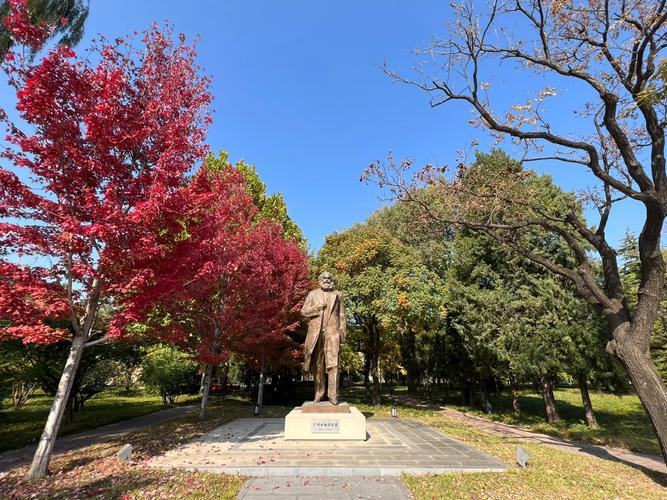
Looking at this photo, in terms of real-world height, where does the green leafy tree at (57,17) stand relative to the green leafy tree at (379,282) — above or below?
above

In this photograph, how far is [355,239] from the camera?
18.2m

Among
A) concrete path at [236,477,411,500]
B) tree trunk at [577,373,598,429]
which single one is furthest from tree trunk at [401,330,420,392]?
concrete path at [236,477,411,500]

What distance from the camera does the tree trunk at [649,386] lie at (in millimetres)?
6762

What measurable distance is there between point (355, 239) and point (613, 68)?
39.6ft

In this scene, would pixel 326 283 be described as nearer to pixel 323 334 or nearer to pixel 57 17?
pixel 323 334

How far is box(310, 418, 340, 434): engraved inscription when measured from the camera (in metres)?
8.29

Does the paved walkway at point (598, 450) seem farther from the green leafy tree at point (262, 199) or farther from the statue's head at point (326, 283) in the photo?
the green leafy tree at point (262, 199)

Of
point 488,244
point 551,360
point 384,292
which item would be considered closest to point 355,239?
point 384,292

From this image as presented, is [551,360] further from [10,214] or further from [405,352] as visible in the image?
[10,214]

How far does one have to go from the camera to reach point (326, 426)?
8.32 m

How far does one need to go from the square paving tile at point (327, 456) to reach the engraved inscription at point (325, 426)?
0.24 meters

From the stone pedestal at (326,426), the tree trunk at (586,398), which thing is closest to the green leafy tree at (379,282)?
the tree trunk at (586,398)

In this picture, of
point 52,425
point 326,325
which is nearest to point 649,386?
point 326,325

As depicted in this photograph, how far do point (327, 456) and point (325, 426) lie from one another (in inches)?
52.9
